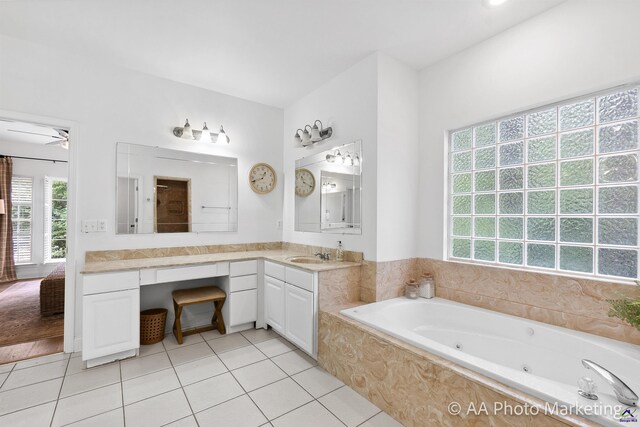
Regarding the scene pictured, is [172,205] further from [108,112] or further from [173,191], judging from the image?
[108,112]

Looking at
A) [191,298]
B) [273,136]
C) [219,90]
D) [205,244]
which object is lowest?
[191,298]

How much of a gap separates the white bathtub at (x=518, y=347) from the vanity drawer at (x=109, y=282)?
1.85m

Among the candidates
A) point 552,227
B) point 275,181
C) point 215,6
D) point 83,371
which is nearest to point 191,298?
point 83,371

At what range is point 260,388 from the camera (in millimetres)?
2021

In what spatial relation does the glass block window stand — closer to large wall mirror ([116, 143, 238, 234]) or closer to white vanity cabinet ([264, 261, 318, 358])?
white vanity cabinet ([264, 261, 318, 358])

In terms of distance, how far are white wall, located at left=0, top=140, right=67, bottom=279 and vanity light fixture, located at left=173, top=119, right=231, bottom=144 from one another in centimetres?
408

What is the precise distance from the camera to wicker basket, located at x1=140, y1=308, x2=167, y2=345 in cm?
268

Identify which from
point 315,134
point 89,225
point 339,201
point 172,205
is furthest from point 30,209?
point 339,201

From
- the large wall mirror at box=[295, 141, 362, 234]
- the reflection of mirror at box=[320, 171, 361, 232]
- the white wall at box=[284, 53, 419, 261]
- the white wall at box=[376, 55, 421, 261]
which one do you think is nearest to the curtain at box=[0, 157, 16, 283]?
the large wall mirror at box=[295, 141, 362, 234]

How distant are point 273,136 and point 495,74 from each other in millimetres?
2505

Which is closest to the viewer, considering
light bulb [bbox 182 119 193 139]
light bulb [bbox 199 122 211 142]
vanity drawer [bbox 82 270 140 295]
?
Answer: vanity drawer [bbox 82 270 140 295]

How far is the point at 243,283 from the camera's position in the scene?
2.96 m

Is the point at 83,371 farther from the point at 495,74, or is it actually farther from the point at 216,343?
the point at 495,74

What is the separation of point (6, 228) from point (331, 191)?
583 cm
